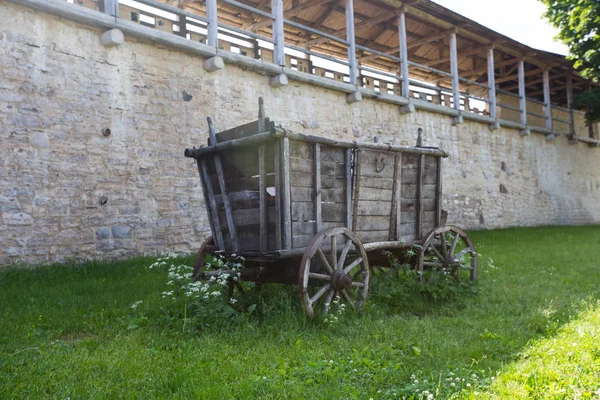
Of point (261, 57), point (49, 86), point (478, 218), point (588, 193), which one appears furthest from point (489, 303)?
point (588, 193)

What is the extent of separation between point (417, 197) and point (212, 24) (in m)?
A: 5.89

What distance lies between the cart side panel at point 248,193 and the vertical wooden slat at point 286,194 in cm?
10

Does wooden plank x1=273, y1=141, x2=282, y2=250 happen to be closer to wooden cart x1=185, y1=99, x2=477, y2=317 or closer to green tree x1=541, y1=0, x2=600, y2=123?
wooden cart x1=185, y1=99, x2=477, y2=317

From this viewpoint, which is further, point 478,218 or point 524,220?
point 524,220

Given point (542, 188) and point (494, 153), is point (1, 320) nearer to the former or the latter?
point (494, 153)

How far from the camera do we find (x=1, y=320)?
425 centimetres

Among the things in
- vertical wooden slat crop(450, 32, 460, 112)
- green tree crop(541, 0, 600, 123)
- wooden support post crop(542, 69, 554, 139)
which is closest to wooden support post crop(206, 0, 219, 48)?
vertical wooden slat crop(450, 32, 460, 112)

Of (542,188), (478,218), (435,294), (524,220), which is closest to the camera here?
(435,294)

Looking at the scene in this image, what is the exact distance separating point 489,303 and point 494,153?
43.8 ft

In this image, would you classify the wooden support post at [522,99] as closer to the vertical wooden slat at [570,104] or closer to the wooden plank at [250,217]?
the vertical wooden slat at [570,104]

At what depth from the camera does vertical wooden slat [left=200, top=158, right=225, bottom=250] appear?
15.8ft

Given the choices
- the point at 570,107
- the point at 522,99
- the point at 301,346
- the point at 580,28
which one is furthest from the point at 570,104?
the point at 301,346

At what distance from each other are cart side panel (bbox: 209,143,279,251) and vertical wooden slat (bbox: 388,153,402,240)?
148 centimetres

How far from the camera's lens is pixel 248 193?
14.7ft
